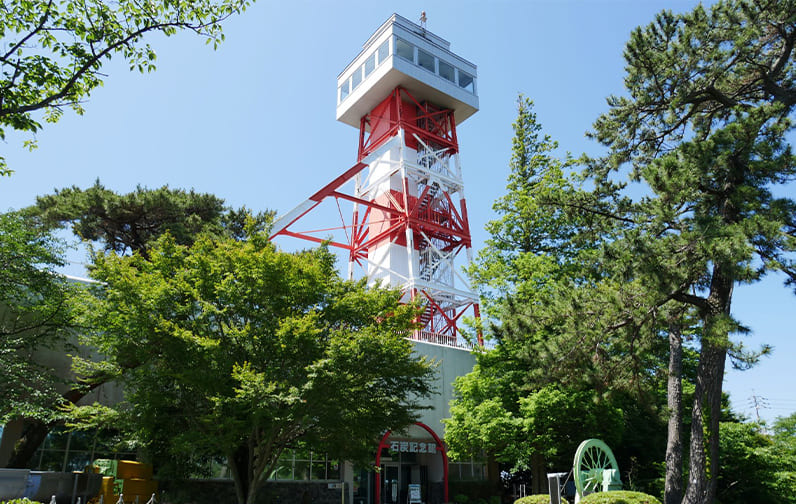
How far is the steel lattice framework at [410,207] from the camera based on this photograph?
3231cm

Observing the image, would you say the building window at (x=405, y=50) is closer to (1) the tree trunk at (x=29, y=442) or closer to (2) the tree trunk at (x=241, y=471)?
(2) the tree trunk at (x=241, y=471)

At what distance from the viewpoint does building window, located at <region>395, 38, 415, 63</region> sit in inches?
1423

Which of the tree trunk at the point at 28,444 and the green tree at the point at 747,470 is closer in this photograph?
the tree trunk at the point at 28,444

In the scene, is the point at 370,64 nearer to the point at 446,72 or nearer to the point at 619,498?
the point at 446,72

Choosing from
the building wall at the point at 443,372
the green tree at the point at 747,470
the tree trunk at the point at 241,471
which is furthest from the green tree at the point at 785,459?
the tree trunk at the point at 241,471

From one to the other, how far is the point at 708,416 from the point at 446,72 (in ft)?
101

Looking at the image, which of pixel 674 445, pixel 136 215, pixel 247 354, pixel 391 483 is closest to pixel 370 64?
pixel 136 215

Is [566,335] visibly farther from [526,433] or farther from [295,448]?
[295,448]

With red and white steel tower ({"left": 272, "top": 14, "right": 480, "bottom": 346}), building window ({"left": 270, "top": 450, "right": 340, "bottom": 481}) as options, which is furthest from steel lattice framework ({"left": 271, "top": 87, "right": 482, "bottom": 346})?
building window ({"left": 270, "top": 450, "right": 340, "bottom": 481})

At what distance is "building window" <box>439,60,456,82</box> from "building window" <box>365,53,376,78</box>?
15.3ft

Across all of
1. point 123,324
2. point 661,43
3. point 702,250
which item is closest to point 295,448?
point 123,324

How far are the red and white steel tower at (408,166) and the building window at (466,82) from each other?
7 centimetres

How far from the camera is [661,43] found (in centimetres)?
1328

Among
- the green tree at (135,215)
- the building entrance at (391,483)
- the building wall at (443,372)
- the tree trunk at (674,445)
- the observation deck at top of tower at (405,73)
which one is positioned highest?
the observation deck at top of tower at (405,73)
